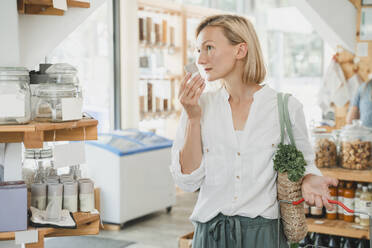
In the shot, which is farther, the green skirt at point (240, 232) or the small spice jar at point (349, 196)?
the small spice jar at point (349, 196)

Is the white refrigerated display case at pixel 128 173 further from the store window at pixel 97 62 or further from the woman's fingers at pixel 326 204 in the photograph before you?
the woman's fingers at pixel 326 204

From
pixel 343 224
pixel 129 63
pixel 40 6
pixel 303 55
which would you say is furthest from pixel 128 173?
pixel 303 55

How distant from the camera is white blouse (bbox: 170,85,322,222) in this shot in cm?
193

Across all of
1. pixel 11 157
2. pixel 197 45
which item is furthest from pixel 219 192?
pixel 11 157

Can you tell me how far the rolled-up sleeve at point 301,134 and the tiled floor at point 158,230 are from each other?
2.88m

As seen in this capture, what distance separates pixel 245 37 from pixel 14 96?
36.2 inches

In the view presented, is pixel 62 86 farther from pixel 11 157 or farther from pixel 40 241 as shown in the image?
pixel 40 241

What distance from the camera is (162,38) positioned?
665 cm

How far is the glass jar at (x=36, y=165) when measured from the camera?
242cm

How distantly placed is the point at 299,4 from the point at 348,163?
5.65 feet

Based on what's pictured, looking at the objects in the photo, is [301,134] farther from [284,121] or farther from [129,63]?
[129,63]

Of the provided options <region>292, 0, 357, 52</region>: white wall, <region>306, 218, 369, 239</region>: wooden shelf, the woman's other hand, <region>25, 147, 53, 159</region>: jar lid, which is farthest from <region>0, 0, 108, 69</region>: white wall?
<region>292, 0, 357, 52</region>: white wall

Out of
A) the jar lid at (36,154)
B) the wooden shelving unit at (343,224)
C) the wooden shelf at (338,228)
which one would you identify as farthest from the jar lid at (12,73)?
the wooden shelf at (338,228)

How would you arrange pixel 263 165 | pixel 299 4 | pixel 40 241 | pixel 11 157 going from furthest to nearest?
pixel 299 4, pixel 11 157, pixel 40 241, pixel 263 165
